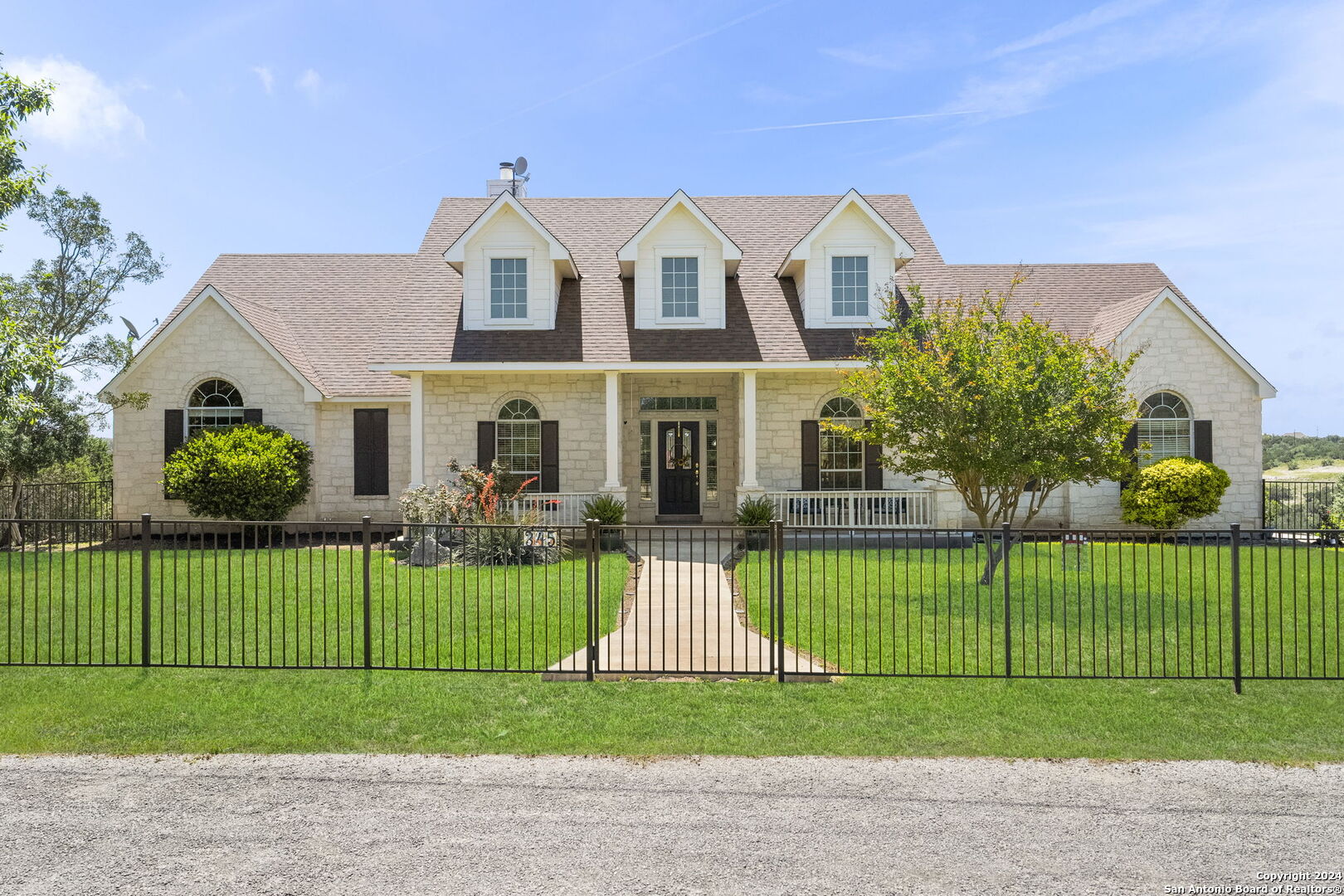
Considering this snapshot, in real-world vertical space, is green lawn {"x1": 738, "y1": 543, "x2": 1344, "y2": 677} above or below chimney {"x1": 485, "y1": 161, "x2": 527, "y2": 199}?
below

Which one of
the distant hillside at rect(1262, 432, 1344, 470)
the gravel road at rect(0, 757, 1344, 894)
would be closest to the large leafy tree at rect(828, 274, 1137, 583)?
the gravel road at rect(0, 757, 1344, 894)

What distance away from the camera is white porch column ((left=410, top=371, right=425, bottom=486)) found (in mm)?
17516

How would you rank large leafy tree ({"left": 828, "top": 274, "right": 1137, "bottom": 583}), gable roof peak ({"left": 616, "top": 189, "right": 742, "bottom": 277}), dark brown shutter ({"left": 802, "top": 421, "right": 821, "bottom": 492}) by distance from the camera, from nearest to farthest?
large leafy tree ({"left": 828, "top": 274, "right": 1137, "bottom": 583}) → gable roof peak ({"left": 616, "top": 189, "right": 742, "bottom": 277}) → dark brown shutter ({"left": 802, "top": 421, "right": 821, "bottom": 492})

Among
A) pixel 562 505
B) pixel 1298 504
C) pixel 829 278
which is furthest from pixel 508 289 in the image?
pixel 1298 504

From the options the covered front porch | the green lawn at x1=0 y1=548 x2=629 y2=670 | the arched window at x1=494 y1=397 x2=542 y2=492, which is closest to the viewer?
the green lawn at x1=0 y1=548 x2=629 y2=670

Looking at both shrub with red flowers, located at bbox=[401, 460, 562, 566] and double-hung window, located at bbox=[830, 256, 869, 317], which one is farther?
double-hung window, located at bbox=[830, 256, 869, 317]

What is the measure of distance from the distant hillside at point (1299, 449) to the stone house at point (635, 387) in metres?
46.1

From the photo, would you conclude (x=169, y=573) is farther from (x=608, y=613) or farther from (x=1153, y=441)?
(x=1153, y=441)

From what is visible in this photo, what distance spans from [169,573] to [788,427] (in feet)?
41.4

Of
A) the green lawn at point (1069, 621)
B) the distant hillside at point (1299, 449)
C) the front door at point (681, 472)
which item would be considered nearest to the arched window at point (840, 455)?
the front door at point (681, 472)

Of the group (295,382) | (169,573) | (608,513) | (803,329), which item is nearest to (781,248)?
(803,329)

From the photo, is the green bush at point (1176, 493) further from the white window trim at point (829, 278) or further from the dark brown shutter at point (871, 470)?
the white window trim at point (829, 278)

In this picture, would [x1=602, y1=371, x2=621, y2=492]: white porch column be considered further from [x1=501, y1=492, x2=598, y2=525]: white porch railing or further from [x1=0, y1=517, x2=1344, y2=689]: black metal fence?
[x1=0, y1=517, x2=1344, y2=689]: black metal fence

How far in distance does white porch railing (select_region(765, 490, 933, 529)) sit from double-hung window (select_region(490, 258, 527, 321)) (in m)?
7.30
